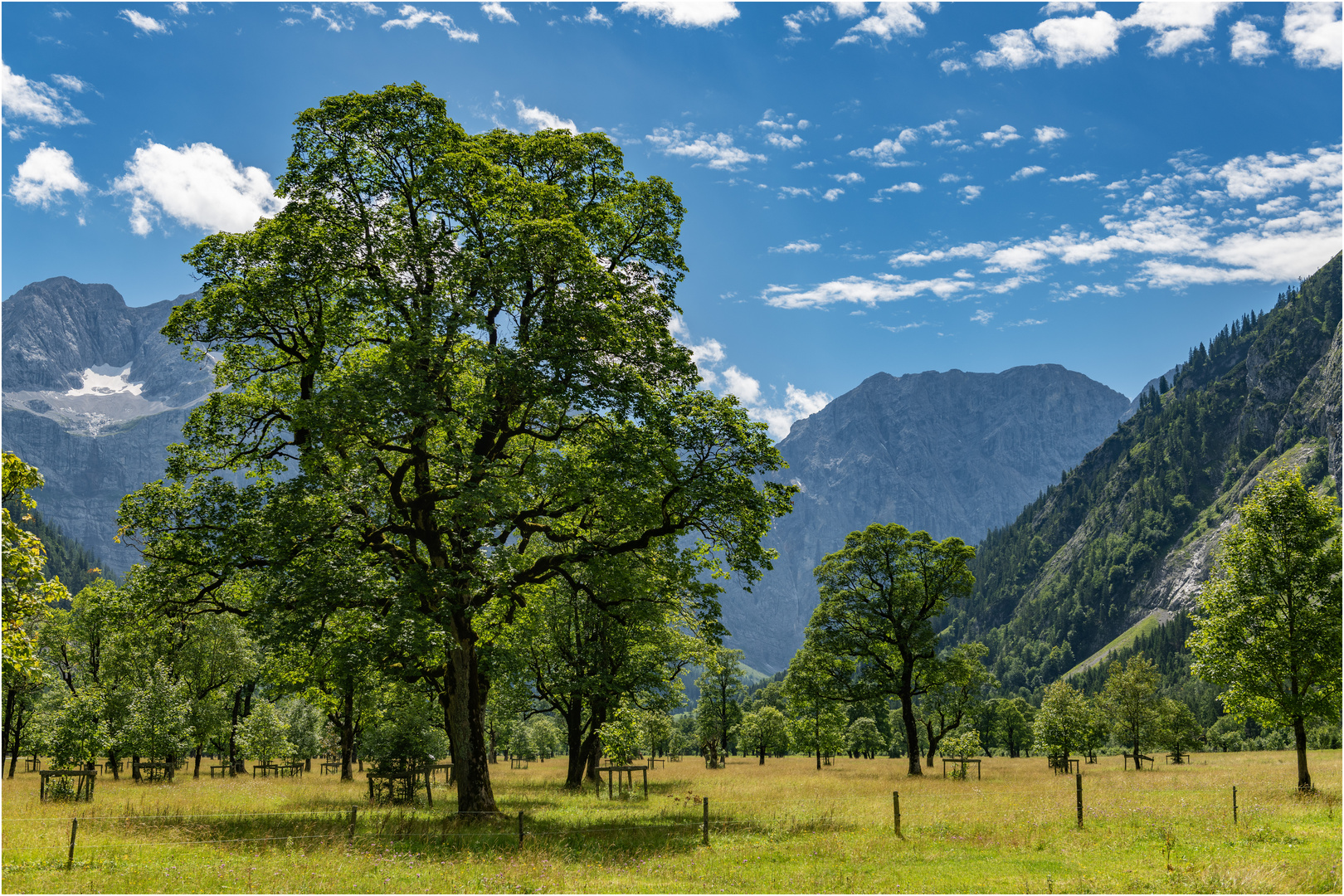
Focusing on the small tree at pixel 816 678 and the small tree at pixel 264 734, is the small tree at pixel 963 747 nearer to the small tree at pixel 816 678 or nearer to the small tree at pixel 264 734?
the small tree at pixel 816 678

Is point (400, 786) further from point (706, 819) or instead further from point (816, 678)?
point (816, 678)

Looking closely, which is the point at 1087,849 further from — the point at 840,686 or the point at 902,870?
the point at 840,686

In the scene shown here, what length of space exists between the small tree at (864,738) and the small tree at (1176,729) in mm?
33721

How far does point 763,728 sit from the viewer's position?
82.3m

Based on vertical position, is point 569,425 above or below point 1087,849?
above

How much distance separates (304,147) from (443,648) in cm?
1500

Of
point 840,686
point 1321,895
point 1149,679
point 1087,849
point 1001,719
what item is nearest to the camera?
point 1321,895

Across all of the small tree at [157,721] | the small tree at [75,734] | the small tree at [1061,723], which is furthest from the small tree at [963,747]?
the small tree at [75,734]

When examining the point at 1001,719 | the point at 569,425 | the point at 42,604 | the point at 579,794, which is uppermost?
the point at 569,425

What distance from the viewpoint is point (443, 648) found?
71.2 ft

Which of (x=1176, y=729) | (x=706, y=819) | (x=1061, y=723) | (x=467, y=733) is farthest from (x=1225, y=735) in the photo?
(x=467, y=733)

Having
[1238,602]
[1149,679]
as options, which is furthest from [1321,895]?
[1149,679]

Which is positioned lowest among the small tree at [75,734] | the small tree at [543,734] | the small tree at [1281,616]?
the small tree at [543,734]

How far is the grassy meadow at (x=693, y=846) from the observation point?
15164 millimetres
